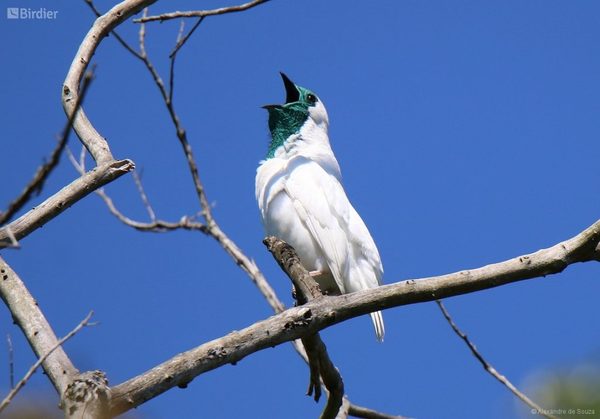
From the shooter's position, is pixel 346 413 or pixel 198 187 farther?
pixel 198 187

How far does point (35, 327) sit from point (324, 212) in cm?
313

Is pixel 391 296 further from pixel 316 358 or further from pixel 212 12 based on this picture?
pixel 212 12

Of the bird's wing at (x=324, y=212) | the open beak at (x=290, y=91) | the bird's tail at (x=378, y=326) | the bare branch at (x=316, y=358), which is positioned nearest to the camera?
the bare branch at (x=316, y=358)

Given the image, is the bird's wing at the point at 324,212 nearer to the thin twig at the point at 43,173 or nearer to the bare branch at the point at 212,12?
the bare branch at the point at 212,12

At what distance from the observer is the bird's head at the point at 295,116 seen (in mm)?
7652

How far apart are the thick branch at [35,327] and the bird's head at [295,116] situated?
389 cm

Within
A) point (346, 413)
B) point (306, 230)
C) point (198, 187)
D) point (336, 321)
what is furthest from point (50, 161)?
point (198, 187)

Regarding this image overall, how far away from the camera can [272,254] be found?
502 cm

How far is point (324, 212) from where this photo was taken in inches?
254

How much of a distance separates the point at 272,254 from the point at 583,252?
1973mm

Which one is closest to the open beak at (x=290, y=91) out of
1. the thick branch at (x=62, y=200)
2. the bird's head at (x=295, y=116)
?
the bird's head at (x=295, y=116)

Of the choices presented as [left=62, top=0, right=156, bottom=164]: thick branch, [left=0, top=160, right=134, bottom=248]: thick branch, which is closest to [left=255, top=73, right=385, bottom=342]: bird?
[left=62, top=0, right=156, bottom=164]: thick branch

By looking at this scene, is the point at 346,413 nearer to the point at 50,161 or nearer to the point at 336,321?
the point at 336,321

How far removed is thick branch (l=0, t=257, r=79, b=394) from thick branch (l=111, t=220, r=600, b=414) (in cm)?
42
